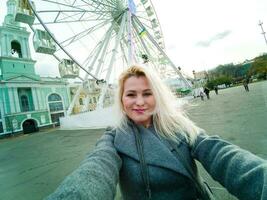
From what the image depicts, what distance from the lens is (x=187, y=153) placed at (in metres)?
1.44

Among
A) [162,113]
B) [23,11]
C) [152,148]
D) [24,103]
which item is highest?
[23,11]

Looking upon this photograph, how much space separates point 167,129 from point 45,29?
41.1 feet

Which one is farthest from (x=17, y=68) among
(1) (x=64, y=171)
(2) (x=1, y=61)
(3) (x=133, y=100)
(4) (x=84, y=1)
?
(3) (x=133, y=100)

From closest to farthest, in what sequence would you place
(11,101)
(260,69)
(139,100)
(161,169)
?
(161,169), (139,100), (11,101), (260,69)

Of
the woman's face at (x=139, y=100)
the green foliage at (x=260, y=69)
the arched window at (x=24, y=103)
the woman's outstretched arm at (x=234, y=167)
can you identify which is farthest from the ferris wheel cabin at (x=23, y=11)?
the green foliage at (x=260, y=69)

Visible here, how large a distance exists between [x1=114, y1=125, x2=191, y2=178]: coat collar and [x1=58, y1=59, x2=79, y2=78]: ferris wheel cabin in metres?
13.9

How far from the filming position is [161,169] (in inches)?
51.5

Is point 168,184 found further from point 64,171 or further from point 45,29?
point 45,29

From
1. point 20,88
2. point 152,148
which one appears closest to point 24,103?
point 20,88

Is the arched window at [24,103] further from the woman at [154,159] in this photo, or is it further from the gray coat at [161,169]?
the gray coat at [161,169]

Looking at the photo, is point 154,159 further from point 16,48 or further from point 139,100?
point 16,48

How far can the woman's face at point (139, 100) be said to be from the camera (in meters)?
1.66

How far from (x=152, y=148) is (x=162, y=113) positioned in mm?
394

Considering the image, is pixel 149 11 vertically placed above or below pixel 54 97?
above
